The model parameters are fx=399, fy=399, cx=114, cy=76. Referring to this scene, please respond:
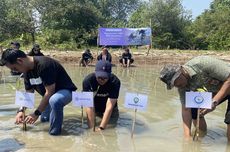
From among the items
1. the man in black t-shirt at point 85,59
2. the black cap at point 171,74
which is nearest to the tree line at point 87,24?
the man in black t-shirt at point 85,59

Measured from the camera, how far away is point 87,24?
1346 inches

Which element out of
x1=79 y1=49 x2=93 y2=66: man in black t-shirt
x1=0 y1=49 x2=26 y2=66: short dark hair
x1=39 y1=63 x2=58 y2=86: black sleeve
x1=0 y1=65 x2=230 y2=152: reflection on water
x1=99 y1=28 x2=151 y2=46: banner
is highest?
x1=99 y1=28 x2=151 y2=46: banner

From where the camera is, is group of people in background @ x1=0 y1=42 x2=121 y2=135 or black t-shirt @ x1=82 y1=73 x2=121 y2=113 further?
black t-shirt @ x1=82 y1=73 x2=121 y2=113

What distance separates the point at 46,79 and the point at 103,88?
1268 millimetres

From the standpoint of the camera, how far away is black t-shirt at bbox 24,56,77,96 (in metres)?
6.21

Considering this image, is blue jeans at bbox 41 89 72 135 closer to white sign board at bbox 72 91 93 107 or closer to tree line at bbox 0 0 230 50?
white sign board at bbox 72 91 93 107

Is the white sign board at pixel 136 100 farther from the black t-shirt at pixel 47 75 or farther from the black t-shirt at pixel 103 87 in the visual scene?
the black t-shirt at pixel 47 75

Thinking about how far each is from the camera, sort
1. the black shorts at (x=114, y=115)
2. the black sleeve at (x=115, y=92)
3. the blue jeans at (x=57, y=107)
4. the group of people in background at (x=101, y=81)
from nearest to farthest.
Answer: the group of people in background at (x=101, y=81), the blue jeans at (x=57, y=107), the black sleeve at (x=115, y=92), the black shorts at (x=114, y=115)

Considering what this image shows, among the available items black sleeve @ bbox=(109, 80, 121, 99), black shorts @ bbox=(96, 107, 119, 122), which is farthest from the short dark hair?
black shorts @ bbox=(96, 107, 119, 122)

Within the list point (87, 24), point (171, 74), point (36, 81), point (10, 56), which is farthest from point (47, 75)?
point (87, 24)

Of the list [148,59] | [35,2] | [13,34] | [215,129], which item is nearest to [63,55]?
[148,59]

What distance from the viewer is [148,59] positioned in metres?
24.6

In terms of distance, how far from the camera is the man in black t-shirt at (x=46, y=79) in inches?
234

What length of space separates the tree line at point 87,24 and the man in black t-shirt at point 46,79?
2201cm
